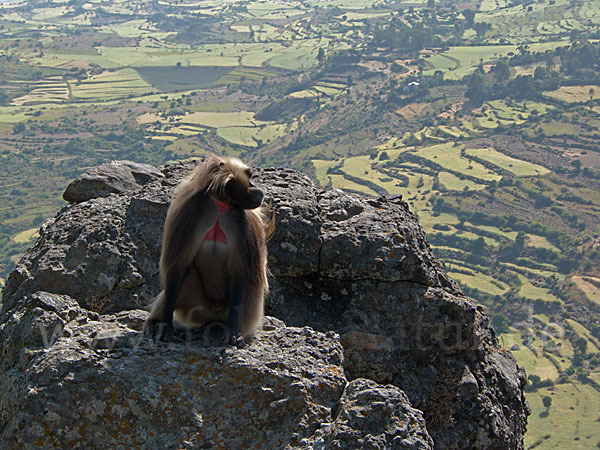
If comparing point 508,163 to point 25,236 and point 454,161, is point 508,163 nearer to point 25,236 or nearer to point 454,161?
point 454,161

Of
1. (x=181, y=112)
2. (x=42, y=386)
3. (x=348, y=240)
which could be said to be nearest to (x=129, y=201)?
(x=348, y=240)

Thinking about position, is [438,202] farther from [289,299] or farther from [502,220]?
[289,299]

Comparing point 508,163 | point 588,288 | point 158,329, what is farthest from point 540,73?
point 158,329

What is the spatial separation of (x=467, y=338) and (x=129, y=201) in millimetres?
5340

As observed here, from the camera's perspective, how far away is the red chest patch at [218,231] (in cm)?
776

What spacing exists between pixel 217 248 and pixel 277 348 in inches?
55.3

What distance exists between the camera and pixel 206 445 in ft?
20.9

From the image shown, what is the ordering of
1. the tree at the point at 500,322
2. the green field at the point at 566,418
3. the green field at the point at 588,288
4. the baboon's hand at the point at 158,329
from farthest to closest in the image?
the green field at the point at 588,288 < the tree at the point at 500,322 < the green field at the point at 566,418 < the baboon's hand at the point at 158,329

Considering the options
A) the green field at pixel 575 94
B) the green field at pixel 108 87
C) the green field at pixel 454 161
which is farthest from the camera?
the green field at pixel 108 87

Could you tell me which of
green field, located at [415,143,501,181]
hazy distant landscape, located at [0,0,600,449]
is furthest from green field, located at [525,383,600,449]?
green field, located at [415,143,501,181]

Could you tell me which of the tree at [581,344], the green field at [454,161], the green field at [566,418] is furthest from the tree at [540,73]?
the green field at [566,418]

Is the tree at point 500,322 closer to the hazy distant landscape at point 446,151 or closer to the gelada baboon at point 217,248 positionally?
the hazy distant landscape at point 446,151

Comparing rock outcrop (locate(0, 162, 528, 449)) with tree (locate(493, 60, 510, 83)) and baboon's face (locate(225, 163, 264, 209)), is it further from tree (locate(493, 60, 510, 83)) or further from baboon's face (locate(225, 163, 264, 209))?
tree (locate(493, 60, 510, 83))

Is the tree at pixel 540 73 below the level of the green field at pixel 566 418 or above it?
above
